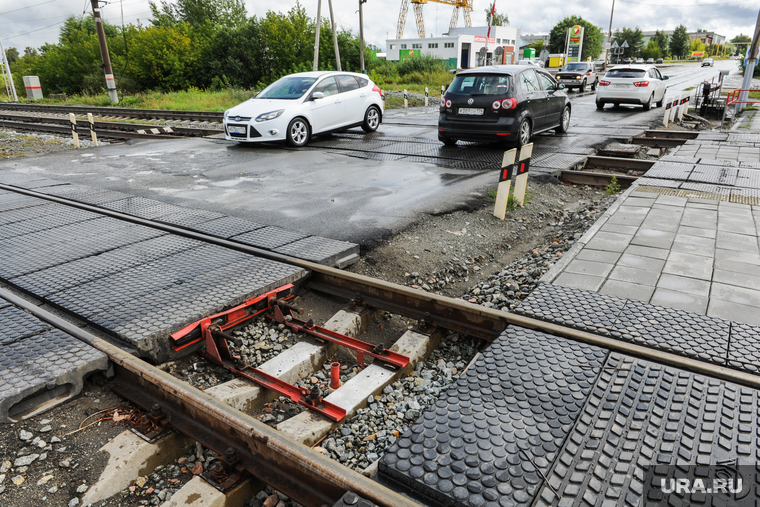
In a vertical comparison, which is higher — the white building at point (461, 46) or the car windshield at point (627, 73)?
the white building at point (461, 46)

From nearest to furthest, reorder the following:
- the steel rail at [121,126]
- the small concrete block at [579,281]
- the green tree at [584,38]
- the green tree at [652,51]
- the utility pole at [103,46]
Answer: the small concrete block at [579,281] < the steel rail at [121,126] < the utility pole at [103,46] < the green tree at [584,38] < the green tree at [652,51]

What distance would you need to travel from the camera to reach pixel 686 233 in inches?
208

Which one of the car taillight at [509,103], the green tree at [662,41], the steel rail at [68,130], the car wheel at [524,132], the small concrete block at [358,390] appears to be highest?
the green tree at [662,41]

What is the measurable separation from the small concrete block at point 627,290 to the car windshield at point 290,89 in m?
10.3

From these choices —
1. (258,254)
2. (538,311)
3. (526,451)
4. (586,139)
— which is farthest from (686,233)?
(586,139)

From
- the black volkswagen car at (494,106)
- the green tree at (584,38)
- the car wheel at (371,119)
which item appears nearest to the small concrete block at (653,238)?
the black volkswagen car at (494,106)

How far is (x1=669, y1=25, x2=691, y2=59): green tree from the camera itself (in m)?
125

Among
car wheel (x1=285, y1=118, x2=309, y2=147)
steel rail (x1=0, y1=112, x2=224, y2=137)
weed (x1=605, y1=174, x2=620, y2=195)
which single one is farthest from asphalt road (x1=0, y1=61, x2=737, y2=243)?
weed (x1=605, y1=174, x2=620, y2=195)

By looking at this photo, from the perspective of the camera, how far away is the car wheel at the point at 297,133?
40.3ft

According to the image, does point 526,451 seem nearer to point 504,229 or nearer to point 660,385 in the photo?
point 660,385

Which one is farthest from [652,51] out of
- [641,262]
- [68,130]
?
[641,262]

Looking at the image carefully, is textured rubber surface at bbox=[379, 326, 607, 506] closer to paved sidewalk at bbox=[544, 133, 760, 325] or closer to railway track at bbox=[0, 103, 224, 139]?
paved sidewalk at bbox=[544, 133, 760, 325]

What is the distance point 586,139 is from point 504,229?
7.66 meters

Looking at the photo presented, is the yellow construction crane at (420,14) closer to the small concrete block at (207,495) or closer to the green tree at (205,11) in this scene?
the green tree at (205,11)
